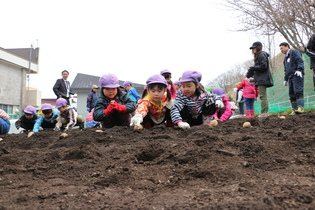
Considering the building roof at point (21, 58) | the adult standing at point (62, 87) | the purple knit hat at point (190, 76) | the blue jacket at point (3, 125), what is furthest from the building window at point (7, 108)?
the purple knit hat at point (190, 76)

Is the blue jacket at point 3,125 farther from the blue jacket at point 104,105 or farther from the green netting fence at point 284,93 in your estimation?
the green netting fence at point 284,93

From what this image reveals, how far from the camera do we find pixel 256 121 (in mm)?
4625

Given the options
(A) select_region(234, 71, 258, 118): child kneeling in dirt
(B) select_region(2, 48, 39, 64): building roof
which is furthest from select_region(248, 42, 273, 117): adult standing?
(B) select_region(2, 48, 39, 64): building roof

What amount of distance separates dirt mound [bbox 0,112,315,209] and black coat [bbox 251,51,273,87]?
11.3 feet

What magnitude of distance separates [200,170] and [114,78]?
10.0 feet

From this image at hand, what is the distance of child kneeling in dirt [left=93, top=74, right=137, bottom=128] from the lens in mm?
4766

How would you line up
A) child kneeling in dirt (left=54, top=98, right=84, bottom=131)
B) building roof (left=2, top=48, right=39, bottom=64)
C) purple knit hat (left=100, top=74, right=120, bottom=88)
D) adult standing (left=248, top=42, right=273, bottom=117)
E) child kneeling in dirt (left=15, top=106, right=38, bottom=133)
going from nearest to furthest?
purple knit hat (left=100, top=74, right=120, bottom=88)
adult standing (left=248, top=42, right=273, bottom=117)
child kneeling in dirt (left=54, top=98, right=84, bottom=131)
child kneeling in dirt (left=15, top=106, right=38, bottom=133)
building roof (left=2, top=48, right=39, bottom=64)

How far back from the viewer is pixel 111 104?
4.70 m

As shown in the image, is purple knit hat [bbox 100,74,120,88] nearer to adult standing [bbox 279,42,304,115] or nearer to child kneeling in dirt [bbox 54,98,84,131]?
child kneeling in dirt [bbox 54,98,84,131]

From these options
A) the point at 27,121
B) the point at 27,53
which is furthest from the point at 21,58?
the point at 27,121

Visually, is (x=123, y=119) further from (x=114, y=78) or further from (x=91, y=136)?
(x=91, y=136)

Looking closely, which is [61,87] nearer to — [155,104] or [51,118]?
[51,118]

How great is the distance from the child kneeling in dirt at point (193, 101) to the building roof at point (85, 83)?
1743cm

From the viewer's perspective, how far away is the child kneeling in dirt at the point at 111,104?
188 inches
